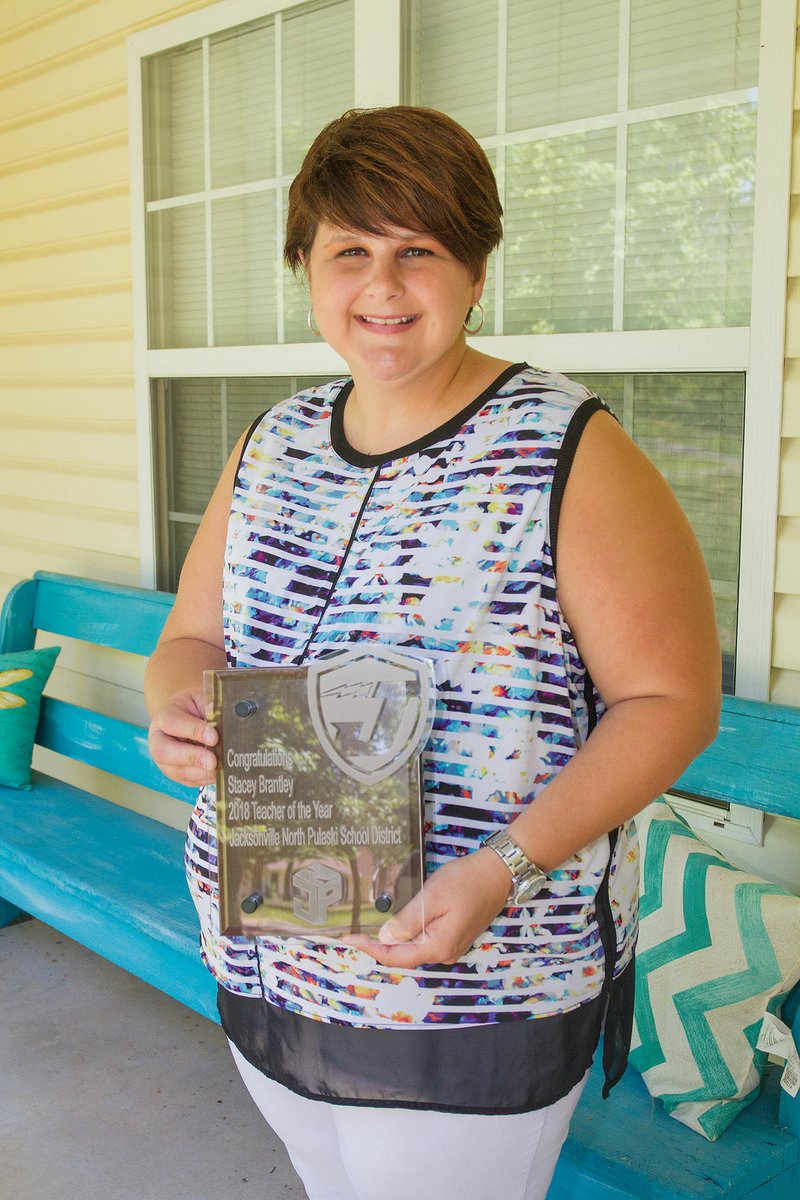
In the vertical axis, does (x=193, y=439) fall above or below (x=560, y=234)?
below

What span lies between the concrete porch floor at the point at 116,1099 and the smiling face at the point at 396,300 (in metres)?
1.90

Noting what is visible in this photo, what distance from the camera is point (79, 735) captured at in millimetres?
3680

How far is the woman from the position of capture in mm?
1186

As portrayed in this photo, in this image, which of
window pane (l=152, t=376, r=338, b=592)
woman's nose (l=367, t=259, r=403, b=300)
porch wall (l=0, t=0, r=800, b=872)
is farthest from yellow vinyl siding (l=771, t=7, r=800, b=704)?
porch wall (l=0, t=0, r=800, b=872)

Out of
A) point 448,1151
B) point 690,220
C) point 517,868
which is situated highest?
point 690,220

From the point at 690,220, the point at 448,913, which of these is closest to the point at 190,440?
the point at 690,220

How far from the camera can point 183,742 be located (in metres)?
1.33

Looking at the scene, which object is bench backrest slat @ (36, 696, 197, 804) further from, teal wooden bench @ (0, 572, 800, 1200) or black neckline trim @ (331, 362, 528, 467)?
black neckline trim @ (331, 362, 528, 467)

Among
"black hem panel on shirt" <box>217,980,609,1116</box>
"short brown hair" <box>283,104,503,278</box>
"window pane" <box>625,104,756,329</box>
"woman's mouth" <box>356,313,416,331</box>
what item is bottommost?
"black hem panel on shirt" <box>217,980,609,1116</box>

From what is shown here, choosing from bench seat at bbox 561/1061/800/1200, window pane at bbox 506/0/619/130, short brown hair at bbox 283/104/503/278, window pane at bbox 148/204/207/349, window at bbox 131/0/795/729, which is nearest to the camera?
short brown hair at bbox 283/104/503/278

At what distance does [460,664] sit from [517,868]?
208 millimetres

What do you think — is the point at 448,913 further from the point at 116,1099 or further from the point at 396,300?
the point at 116,1099

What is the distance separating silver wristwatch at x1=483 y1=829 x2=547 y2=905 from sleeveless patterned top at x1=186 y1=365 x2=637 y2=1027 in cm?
4

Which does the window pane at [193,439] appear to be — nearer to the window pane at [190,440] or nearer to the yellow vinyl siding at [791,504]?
the window pane at [190,440]
